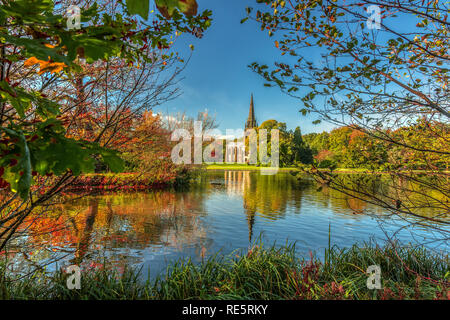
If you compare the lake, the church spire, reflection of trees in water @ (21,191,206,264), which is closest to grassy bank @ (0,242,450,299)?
the lake

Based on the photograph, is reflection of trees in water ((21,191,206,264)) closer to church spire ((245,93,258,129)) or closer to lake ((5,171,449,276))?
lake ((5,171,449,276))

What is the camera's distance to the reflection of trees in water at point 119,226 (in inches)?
253

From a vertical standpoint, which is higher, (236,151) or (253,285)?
(236,151)

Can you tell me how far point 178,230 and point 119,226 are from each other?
7.12ft

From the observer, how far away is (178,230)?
8.33m

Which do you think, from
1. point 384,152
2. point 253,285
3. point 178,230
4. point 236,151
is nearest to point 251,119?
point 236,151

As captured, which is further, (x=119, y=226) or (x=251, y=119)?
(x=251, y=119)

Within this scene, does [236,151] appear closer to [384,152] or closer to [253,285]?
[253,285]

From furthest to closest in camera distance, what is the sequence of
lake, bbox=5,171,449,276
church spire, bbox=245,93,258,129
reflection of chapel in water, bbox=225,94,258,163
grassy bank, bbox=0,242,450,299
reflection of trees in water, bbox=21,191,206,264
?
church spire, bbox=245,93,258,129 → reflection of chapel in water, bbox=225,94,258,163 → reflection of trees in water, bbox=21,191,206,264 → lake, bbox=5,171,449,276 → grassy bank, bbox=0,242,450,299

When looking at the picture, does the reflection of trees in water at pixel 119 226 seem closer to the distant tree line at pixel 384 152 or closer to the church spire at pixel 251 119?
the distant tree line at pixel 384 152

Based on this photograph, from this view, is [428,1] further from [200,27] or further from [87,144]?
[87,144]

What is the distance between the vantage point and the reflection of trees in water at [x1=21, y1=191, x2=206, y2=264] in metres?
6.43

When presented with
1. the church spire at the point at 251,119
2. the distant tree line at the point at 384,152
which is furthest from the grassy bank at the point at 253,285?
the church spire at the point at 251,119
